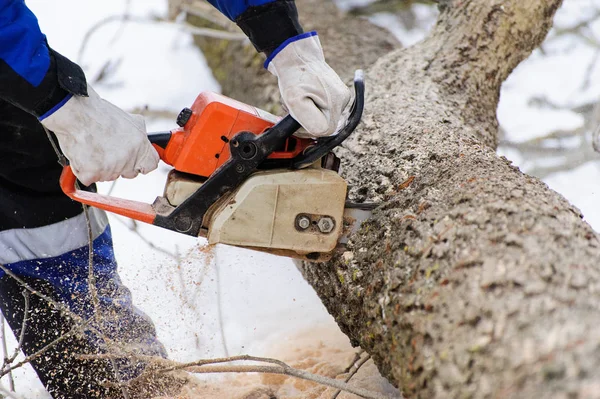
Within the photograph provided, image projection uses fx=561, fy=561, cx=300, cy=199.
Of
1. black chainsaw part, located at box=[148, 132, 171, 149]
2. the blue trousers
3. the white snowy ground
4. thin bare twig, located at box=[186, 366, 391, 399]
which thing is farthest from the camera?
the white snowy ground

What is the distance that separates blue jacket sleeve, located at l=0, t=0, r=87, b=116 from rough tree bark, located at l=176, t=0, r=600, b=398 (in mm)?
981

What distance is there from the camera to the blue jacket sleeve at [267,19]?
5.30 feet

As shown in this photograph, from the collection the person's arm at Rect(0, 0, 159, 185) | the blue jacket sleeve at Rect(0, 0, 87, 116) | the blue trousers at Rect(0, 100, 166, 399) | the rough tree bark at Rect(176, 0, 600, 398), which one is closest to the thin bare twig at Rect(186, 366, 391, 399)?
the rough tree bark at Rect(176, 0, 600, 398)

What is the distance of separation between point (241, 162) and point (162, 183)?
82.7 inches

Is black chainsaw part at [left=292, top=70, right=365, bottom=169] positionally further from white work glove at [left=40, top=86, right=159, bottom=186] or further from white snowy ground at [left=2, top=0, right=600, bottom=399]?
white snowy ground at [left=2, top=0, right=600, bottom=399]

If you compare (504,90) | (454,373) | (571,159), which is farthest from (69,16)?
(454,373)

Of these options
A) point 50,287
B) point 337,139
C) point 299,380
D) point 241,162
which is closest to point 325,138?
point 337,139

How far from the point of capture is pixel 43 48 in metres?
1.59

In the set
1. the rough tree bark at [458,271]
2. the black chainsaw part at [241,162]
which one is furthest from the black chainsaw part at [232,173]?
the rough tree bark at [458,271]

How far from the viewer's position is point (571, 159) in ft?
11.5

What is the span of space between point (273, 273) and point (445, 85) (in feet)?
4.16

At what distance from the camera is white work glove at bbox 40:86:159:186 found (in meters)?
1.62

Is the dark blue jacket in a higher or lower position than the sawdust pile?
higher

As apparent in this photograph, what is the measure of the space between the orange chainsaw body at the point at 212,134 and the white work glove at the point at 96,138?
0.11 m
